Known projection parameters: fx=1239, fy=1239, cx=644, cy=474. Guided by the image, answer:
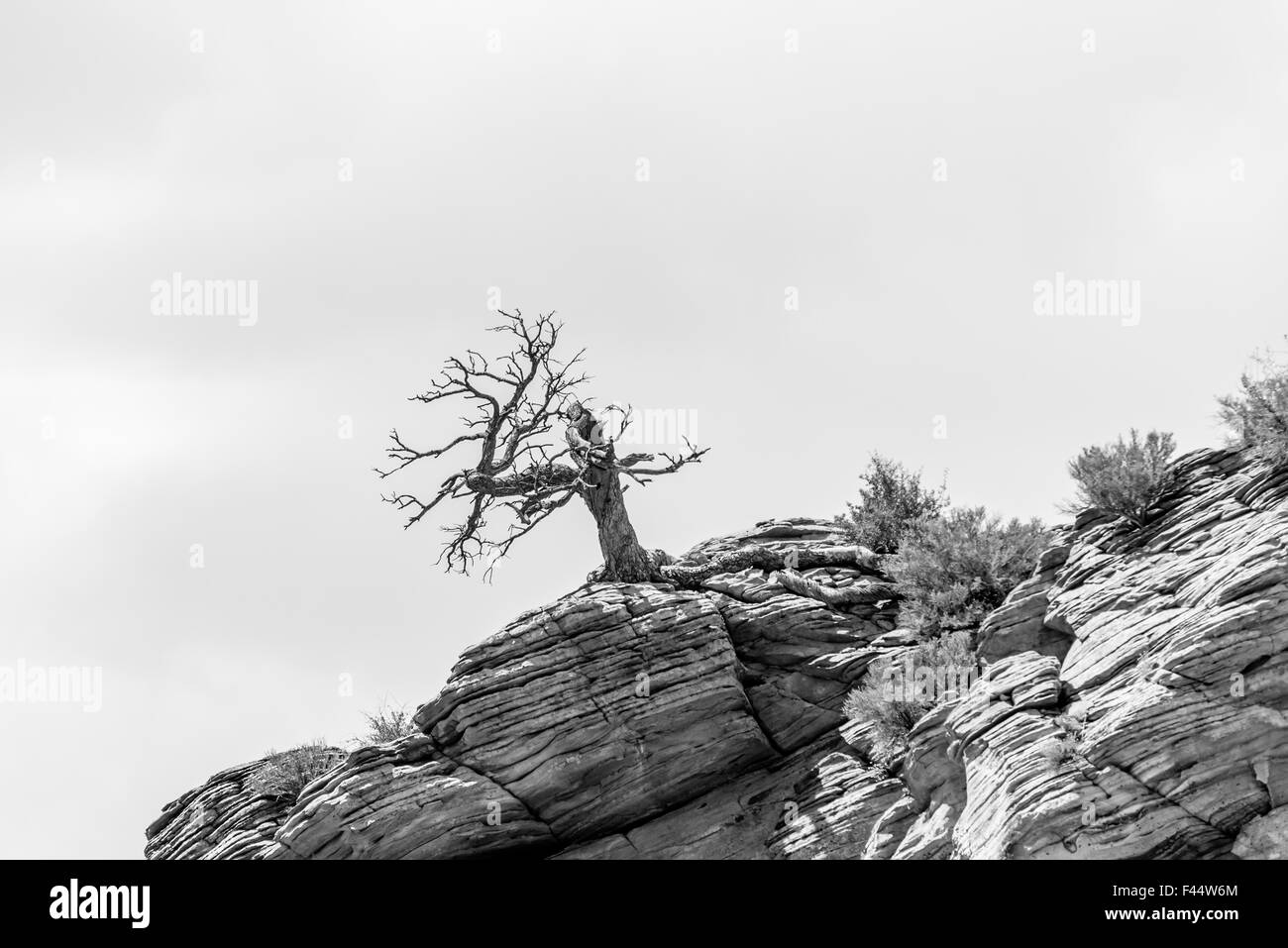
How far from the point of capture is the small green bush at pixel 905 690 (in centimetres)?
2034

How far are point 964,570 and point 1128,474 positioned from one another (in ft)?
12.2

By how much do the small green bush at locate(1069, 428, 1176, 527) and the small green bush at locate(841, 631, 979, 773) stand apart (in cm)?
328

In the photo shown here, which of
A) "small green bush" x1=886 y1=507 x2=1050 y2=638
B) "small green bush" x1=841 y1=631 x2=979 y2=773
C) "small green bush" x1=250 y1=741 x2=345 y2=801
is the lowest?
"small green bush" x1=250 y1=741 x2=345 y2=801

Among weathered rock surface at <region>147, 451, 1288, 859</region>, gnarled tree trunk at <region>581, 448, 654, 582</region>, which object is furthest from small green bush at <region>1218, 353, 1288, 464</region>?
gnarled tree trunk at <region>581, 448, 654, 582</region>

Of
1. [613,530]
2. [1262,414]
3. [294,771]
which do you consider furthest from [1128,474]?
[294,771]

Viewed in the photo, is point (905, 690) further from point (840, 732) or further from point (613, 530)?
point (613, 530)

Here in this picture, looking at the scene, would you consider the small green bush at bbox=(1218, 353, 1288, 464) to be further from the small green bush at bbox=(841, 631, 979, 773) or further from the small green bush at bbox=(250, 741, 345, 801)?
the small green bush at bbox=(250, 741, 345, 801)

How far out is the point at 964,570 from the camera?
23156 millimetres

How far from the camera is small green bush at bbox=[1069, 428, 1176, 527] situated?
67.3 feet

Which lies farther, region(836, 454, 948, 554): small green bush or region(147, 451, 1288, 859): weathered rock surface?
region(836, 454, 948, 554): small green bush

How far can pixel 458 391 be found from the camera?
26859 mm

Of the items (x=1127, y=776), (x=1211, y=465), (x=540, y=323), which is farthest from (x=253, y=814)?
(x=1211, y=465)
